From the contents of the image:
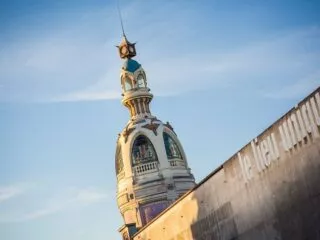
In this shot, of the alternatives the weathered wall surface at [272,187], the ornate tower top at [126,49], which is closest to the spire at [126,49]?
the ornate tower top at [126,49]

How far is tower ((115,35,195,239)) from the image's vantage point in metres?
53.7

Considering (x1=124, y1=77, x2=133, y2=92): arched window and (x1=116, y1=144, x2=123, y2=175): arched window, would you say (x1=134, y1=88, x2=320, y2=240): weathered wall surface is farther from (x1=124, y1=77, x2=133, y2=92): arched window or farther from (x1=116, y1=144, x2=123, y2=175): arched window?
(x1=124, y1=77, x2=133, y2=92): arched window

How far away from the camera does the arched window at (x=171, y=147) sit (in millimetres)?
56688

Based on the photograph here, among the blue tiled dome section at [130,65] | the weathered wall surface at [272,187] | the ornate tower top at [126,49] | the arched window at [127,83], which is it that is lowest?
the weathered wall surface at [272,187]

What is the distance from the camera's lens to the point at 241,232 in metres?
21.7

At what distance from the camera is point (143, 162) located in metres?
55.8

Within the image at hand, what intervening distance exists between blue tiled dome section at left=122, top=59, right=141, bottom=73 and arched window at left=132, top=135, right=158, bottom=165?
8685 mm

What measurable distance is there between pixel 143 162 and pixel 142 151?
1.34 meters

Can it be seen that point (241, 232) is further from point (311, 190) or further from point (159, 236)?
point (159, 236)

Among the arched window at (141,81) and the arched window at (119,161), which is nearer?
the arched window at (119,161)

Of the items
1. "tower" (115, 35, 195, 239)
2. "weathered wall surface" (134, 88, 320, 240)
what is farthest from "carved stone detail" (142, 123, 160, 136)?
"weathered wall surface" (134, 88, 320, 240)

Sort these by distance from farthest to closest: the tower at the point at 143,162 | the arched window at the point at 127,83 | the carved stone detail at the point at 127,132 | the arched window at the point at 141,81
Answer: the arched window at the point at 141,81 → the arched window at the point at 127,83 → the carved stone detail at the point at 127,132 → the tower at the point at 143,162

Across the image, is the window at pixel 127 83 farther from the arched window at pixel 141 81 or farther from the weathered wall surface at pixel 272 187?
the weathered wall surface at pixel 272 187

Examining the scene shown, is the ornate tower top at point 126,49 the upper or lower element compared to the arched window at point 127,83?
upper
